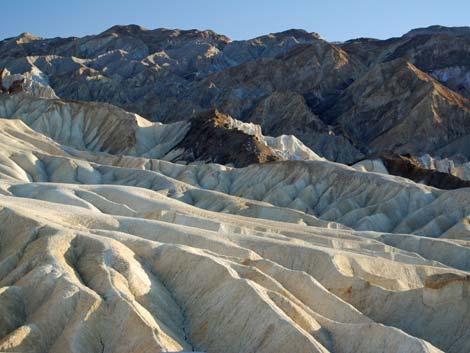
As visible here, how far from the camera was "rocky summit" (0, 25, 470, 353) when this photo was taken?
28312 millimetres

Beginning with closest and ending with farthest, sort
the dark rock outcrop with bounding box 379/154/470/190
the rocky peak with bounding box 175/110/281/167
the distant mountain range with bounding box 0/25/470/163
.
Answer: the dark rock outcrop with bounding box 379/154/470/190, the rocky peak with bounding box 175/110/281/167, the distant mountain range with bounding box 0/25/470/163

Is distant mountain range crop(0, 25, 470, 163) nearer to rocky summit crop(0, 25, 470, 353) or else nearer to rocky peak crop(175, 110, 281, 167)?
rocky summit crop(0, 25, 470, 353)

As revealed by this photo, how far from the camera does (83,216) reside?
40.2 meters

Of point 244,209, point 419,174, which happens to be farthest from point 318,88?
point 244,209

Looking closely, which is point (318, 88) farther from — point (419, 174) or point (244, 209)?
point (244, 209)

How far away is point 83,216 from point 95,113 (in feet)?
216

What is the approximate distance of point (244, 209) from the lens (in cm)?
6594

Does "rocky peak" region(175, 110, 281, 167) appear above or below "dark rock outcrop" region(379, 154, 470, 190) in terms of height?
above

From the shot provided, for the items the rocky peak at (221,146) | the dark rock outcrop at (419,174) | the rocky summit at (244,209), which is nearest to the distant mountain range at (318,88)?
the rocky summit at (244,209)

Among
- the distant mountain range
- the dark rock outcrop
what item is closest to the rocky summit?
the dark rock outcrop

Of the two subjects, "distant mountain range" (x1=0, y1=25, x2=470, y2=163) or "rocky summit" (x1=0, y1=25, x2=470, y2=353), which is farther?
"distant mountain range" (x1=0, y1=25, x2=470, y2=163)

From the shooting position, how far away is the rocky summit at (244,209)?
2831cm

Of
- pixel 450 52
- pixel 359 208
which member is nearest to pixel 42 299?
pixel 359 208

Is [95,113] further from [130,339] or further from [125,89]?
[130,339]
